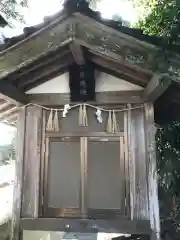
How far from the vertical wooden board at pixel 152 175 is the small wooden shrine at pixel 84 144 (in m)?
0.01

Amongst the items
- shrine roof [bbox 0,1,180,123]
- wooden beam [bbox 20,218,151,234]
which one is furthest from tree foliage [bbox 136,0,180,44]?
wooden beam [bbox 20,218,151,234]

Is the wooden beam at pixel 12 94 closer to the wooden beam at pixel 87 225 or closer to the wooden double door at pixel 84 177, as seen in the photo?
the wooden double door at pixel 84 177

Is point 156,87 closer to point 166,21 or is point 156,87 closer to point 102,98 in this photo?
point 102,98

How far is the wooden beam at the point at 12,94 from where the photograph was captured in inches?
143

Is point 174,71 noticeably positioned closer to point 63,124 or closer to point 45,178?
point 63,124

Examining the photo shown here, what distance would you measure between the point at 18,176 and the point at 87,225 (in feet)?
3.85

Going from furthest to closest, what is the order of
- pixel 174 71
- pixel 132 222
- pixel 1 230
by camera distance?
1. pixel 1 230
2. pixel 132 222
3. pixel 174 71

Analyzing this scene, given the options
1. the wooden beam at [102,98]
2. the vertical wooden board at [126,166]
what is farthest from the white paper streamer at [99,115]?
the vertical wooden board at [126,166]

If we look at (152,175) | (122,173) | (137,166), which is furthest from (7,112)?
(152,175)

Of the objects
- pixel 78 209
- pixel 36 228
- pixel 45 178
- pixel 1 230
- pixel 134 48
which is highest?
pixel 134 48

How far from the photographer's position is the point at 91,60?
13.3 feet

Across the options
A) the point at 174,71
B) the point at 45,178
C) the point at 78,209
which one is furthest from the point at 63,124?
the point at 174,71

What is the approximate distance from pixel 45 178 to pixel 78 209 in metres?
0.62

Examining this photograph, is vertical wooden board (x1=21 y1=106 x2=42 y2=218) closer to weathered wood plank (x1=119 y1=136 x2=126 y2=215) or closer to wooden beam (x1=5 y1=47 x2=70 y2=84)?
wooden beam (x1=5 y1=47 x2=70 y2=84)
